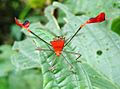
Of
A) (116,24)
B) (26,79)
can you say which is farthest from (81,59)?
(26,79)

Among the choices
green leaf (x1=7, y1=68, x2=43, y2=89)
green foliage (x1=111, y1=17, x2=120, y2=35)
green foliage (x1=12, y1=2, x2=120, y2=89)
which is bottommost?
green foliage (x1=12, y1=2, x2=120, y2=89)

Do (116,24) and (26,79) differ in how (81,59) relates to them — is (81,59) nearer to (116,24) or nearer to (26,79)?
(116,24)

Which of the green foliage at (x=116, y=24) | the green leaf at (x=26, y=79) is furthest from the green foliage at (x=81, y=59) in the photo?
the green leaf at (x=26, y=79)

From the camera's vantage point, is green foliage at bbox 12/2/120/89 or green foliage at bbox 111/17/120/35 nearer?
green foliage at bbox 12/2/120/89

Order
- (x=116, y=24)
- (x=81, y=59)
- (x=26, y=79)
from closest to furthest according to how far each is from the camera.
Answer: (x=81, y=59) < (x=116, y=24) < (x=26, y=79)

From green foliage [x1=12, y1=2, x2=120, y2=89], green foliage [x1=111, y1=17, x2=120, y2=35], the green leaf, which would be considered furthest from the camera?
the green leaf

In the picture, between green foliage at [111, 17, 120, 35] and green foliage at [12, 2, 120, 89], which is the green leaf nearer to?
green foliage at [12, 2, 120, 89]

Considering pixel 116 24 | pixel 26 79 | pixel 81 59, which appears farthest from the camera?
pixel 26 79

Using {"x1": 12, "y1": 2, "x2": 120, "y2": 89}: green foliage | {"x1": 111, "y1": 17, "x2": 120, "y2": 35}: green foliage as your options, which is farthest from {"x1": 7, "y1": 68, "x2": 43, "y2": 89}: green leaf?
{"x1": 111, "y1": 17, "x2": 120, "y2": 35}: green foliage

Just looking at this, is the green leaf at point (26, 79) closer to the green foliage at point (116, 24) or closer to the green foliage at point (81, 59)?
the green foliage at point (81, 59)
